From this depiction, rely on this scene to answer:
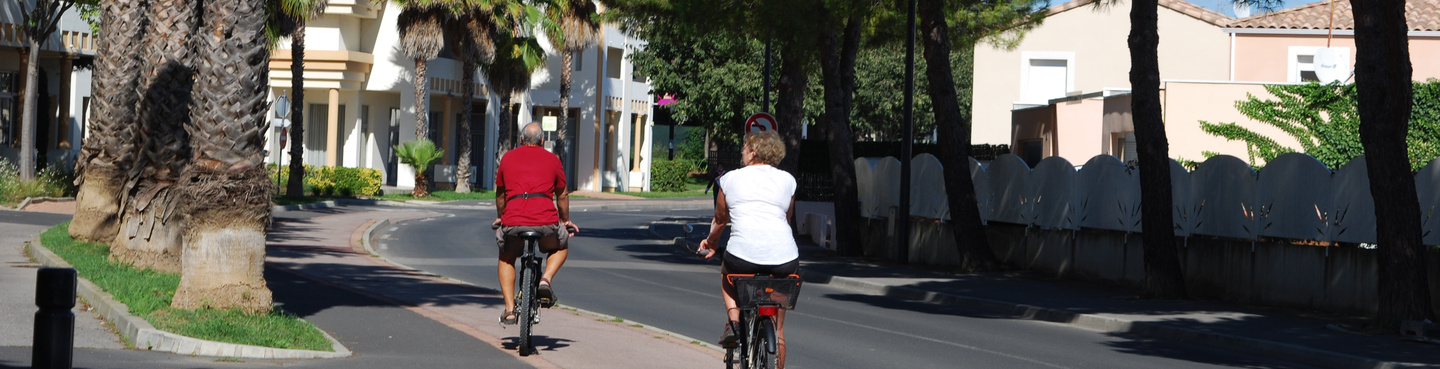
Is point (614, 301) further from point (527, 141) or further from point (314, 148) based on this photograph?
point (314, 148)

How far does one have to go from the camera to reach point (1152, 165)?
647 inches

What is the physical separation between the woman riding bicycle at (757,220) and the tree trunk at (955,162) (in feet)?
41.3

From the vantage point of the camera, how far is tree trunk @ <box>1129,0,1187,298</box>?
1619cm

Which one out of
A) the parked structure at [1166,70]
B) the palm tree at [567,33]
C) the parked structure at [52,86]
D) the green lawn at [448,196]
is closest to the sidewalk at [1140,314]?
the parked structure at [1166,70]

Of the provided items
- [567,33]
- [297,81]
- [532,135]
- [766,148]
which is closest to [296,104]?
[297,81]

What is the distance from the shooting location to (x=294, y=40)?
118 feet

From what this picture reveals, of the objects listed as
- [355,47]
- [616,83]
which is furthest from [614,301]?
[616,83]

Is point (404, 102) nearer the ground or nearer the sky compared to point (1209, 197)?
nearer the sky

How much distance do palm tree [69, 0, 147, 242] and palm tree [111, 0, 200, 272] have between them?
1.99m

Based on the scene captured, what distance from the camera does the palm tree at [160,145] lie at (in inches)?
568

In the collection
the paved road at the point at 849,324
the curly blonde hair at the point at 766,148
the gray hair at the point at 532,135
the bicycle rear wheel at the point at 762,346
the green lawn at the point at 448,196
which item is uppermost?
the gray hair at the point at 532,135

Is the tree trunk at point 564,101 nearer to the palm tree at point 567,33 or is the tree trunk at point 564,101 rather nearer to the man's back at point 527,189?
the palm tree at point 567,33

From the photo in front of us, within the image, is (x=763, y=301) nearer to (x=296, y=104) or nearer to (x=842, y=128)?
(x=842, y=128)

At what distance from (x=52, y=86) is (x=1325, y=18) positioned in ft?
107
